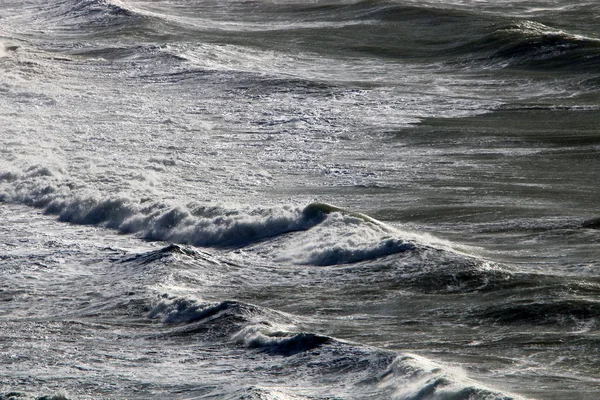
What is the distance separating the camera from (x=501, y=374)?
1241cm

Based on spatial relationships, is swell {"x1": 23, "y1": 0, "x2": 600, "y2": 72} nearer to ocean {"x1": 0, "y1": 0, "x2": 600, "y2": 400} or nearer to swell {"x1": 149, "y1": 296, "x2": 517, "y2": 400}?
ocean {"x1": 0, "y1": 0, "x2": 600, "y2": 400}

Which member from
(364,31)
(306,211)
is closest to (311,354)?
(306,211)

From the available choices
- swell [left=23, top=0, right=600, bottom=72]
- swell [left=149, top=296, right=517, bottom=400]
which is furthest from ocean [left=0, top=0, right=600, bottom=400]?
swell [left=23, top=0, right=600, bottom=72]

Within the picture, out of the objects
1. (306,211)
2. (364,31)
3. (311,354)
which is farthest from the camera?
(364,31)

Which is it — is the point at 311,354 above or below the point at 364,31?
below

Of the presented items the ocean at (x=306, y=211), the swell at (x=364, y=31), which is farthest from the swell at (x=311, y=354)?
the swell at (x=364, y=31)

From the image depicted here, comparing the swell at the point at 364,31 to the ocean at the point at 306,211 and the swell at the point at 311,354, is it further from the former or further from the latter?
→ the swell at the point at 311,354

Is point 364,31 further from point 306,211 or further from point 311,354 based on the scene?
point 311,354

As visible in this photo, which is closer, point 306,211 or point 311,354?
point 311,354

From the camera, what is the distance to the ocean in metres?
13.3

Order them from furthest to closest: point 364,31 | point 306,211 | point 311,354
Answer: point 364,31
point 306,211
point 311,354

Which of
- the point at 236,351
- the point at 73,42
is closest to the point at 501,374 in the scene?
the point at 236,351

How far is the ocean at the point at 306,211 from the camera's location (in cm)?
1334

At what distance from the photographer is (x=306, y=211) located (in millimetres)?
18734
